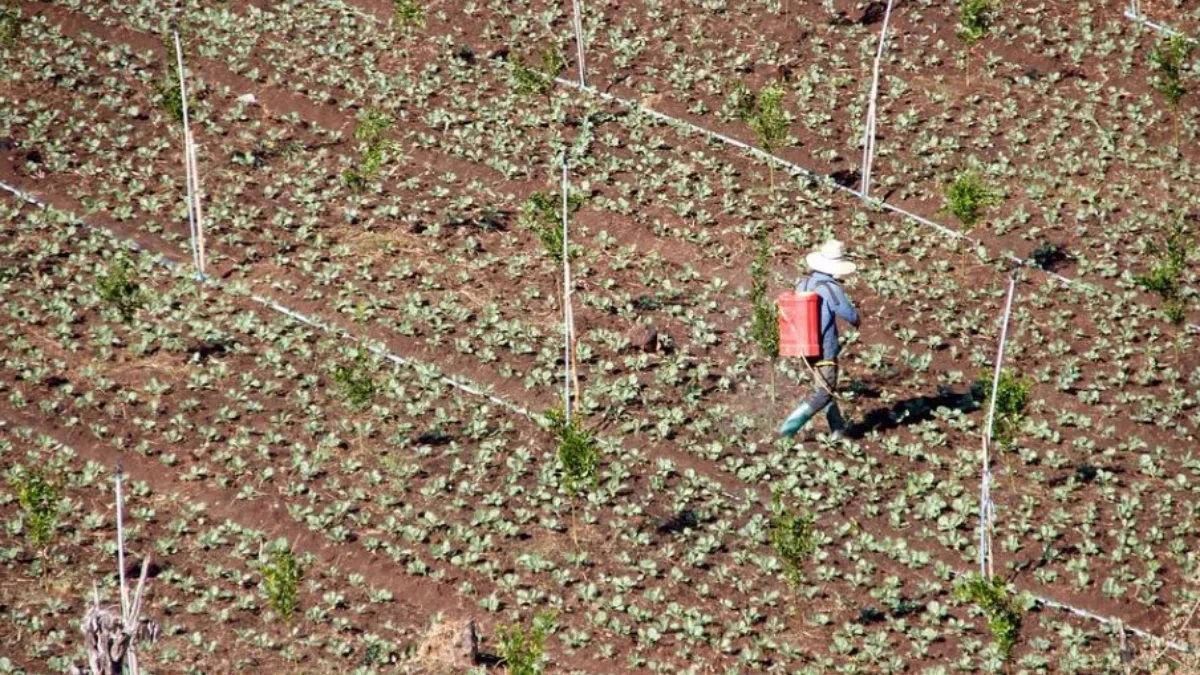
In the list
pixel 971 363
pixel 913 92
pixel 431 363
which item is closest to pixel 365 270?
pixel 431 363

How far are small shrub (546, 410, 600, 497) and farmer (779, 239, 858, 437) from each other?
65.4 inches

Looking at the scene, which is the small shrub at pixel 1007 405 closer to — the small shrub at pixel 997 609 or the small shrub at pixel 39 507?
the small shrub at pixel 997 609

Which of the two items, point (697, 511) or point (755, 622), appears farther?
point (697, 511)

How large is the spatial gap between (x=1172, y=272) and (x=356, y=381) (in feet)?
20.9

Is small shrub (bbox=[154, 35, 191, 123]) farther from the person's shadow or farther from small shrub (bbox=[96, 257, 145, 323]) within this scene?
the person's shadow

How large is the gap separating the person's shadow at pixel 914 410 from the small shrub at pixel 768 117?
119 inches

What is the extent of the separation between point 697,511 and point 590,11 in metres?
8.10

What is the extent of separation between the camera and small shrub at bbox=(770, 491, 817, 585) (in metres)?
12.0

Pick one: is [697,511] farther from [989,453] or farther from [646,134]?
[646,134]

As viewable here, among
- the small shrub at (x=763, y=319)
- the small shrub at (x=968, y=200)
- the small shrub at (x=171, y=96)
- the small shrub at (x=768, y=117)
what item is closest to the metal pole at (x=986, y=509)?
the small shrub at (x=763, y=319)

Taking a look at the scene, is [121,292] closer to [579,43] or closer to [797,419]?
[797,419]

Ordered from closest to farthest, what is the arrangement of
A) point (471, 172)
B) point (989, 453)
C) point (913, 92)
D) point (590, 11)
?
point (989, 453) → point (471, 172) → point (913, 92) → point (590, 11)

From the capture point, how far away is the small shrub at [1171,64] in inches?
682

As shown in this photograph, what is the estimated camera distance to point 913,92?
18.5m
